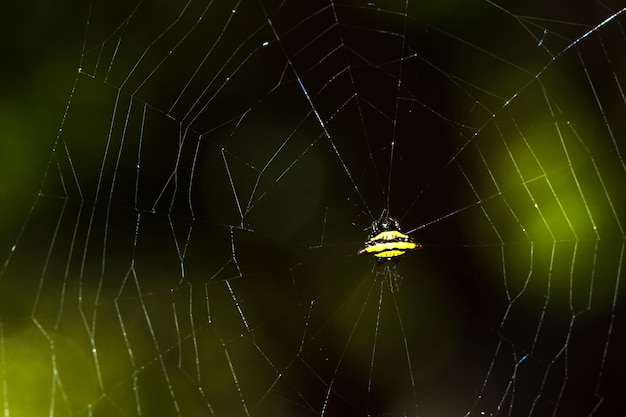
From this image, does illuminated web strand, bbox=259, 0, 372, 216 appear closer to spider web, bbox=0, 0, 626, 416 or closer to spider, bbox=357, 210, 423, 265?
spider web, bbox=0, 0, 626, 416

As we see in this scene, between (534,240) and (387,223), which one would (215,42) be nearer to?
(387,223)

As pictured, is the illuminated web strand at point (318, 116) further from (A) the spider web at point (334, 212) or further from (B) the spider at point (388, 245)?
(B) the spider at point (388, 245)

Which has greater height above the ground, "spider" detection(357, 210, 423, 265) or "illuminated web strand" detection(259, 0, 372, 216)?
"illuminated web strand" detection(259, 0, 372, 216)

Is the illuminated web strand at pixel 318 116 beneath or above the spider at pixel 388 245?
above

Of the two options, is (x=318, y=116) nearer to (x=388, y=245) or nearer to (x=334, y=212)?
(x=334, y=212)

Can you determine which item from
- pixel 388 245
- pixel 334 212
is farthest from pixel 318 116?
pixel 388 245

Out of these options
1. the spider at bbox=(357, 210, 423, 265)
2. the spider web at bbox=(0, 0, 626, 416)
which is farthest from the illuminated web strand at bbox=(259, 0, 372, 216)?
the spider at bbox=(357, 210, 423, 265)

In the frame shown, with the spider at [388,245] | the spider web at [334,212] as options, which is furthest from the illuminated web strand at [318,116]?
the spider at [388,245]

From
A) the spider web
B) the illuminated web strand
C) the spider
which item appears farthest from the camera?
the illuminated web strand

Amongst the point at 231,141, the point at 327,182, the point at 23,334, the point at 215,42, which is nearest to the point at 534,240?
the point at 327,182
